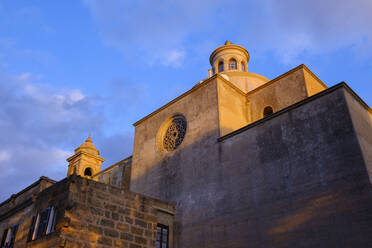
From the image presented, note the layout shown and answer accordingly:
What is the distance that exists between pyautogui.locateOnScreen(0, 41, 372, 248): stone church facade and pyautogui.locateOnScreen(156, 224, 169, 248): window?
42 millimetres

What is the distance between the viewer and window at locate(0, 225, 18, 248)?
425 inches

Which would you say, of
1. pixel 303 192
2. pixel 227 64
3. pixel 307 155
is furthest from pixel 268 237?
pixel 227 64

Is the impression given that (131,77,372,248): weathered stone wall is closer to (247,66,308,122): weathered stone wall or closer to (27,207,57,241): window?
(247,66,308,122): weathered stone wall

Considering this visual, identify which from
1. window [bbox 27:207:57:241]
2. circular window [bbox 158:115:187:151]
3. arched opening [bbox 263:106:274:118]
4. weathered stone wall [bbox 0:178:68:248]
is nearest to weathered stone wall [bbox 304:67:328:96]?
arched opening [bbox 263:106:274:118]

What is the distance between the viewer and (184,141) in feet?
47.1

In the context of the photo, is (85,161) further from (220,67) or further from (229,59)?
(229,59)

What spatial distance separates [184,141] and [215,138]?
6.04 ft

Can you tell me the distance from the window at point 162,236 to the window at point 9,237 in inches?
179

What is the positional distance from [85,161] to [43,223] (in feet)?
52.2

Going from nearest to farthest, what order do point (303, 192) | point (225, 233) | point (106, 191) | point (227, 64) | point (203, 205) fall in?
point (106, 191) → point (303, 192) → point (225, 233) → point (203, 205) → point (227, 64)

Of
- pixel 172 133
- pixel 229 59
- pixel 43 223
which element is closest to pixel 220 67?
pixel 229 59

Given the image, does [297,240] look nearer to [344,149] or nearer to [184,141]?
[344,149]

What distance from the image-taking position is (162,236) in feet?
34.3

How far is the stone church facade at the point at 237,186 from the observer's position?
325 inches
